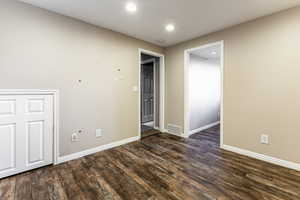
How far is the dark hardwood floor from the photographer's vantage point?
163cm

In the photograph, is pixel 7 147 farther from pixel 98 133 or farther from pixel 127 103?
pixel 127 103

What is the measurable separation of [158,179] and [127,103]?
183 cm

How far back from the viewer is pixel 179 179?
191 cm

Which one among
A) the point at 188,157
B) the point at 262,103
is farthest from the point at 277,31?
the point at 188,157

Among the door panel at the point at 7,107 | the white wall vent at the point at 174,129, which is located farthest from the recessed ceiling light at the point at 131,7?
the white wall vent at the point at 174,129

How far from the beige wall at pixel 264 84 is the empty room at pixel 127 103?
2cm

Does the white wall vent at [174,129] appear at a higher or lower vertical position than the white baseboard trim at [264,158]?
higher

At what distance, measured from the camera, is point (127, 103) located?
3291 millimetres

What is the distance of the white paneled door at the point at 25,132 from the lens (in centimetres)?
191

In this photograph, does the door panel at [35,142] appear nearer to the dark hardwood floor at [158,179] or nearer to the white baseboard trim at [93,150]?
the dark hardwood floor at [158,179]

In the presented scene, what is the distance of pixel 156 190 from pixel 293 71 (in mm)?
2680

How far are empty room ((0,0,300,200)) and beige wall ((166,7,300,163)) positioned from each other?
0.02 meters

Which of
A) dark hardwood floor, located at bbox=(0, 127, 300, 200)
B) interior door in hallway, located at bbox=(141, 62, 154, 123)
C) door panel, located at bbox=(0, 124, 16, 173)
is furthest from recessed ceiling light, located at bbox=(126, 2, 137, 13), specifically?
interior door in hallway, located at bbox=(141, 62, 154, 123)

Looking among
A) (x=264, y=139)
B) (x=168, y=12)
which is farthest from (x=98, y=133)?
(x=264, y=139)
